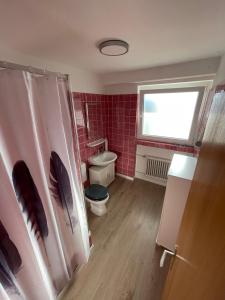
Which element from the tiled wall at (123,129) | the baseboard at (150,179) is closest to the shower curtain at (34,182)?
the tiled wall at (123,129)

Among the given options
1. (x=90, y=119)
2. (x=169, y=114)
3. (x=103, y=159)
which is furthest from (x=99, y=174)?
(x=169, y=114)

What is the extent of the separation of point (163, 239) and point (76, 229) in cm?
106

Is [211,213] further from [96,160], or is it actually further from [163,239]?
[96,160]

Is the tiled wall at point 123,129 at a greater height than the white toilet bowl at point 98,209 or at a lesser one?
greater

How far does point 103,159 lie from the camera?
277 cm

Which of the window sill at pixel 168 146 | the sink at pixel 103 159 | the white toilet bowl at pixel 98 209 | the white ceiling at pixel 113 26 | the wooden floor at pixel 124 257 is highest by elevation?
the white ceiling at pixel 113 26

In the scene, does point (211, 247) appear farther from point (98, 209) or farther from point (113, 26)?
point (98, 209)

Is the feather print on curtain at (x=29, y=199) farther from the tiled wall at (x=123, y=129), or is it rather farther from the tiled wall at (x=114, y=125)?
the tiled wall at (x=123, y=129)

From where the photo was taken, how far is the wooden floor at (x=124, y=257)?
128 centimetres

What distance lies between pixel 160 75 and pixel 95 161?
5.65 feet

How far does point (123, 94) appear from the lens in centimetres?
257

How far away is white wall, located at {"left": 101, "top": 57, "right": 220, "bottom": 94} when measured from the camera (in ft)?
5.51

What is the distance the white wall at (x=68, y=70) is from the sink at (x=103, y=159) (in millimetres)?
1206

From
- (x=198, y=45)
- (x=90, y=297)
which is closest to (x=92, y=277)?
(x=90, y=297)
